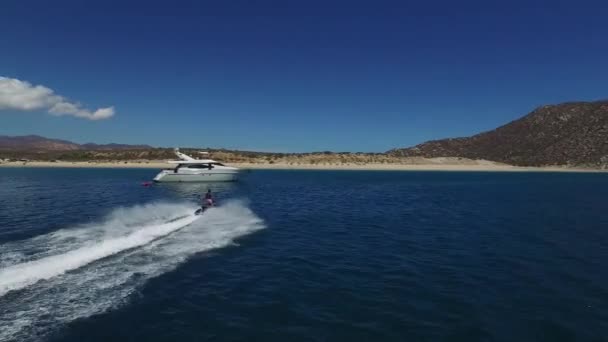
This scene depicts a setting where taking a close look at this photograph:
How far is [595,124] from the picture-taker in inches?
6703

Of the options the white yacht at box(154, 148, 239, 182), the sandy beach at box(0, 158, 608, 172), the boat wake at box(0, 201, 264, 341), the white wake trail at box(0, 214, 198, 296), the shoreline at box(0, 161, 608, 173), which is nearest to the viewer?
the boat wake at box(0, 201, 264, 341)

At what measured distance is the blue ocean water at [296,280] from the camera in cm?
1112

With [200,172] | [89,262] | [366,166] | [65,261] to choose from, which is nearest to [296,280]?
[89,262]

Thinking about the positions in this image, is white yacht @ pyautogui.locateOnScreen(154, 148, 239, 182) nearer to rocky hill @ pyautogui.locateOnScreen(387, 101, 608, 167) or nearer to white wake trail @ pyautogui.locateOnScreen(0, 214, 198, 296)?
white wake trail @ pyautogui.locateOnScreen(0, 214, 198, 296)

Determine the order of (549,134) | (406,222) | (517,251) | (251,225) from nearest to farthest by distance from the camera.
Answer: (517,251)
(251,225)
(406,222)
(549,134)

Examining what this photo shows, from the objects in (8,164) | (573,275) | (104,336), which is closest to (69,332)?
(104,336)

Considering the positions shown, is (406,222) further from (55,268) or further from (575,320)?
(55,268)

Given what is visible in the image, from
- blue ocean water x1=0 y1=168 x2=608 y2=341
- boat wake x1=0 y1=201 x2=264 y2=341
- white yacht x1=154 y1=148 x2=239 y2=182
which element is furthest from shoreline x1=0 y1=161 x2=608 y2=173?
blue ocean water x1=0 y1=168 x2=608 y2=341

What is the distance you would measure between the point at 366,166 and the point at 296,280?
6115 inches

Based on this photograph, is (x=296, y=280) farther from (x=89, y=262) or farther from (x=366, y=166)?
(x=366, y=166)

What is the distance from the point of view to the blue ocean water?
438 inches

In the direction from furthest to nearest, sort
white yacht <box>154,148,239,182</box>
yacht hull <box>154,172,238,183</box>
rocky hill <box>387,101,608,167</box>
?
rocky hill <box>387,101,608,167</box>
white yacht <box>154,148,239,182</box>
yacht hull <box>154,172,238,183</box>

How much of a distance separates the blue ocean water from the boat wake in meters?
0.07

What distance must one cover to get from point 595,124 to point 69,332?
696 ft
